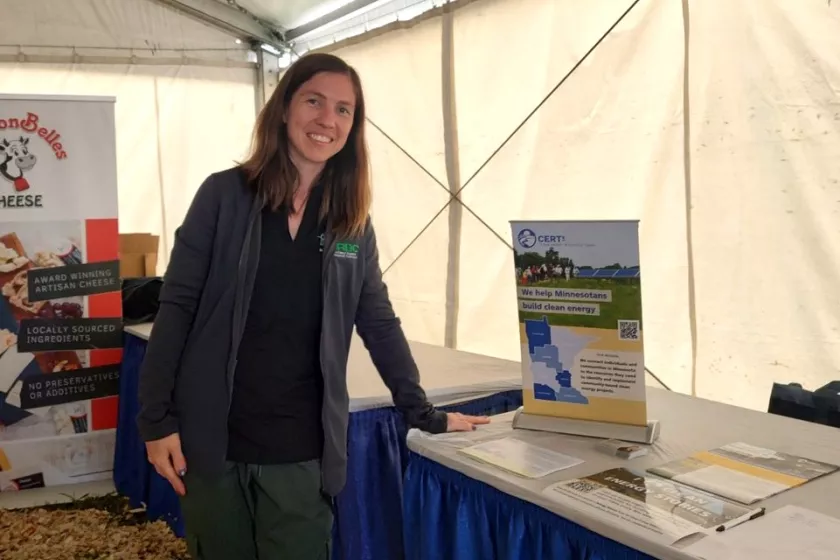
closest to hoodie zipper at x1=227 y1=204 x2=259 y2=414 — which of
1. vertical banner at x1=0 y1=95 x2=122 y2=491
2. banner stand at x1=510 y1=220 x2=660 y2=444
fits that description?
banner stand at x1=510 y1=220 x2=660 y2=444

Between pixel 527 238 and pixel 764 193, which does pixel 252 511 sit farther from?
pixel 764 193

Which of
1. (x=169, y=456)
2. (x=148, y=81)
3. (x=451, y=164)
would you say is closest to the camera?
(x=169, y=456)

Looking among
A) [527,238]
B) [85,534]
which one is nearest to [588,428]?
[527,238]

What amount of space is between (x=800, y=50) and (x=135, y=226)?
322 centimetres

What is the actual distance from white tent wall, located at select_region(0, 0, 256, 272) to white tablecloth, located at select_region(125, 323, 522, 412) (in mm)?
2077

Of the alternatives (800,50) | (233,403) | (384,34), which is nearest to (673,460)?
(233,403)

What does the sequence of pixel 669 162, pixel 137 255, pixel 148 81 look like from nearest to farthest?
pixel 669 162 < pixel 137 255 < pixel 148 81

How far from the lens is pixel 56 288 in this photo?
8.57 feet

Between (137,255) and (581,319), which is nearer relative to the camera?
(581,319)

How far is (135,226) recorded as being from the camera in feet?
12.3

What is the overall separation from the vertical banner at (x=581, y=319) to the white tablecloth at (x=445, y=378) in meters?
0.42

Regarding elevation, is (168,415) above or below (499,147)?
below

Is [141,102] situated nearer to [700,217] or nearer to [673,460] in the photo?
[700,217]

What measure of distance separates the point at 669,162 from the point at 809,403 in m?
0.76
